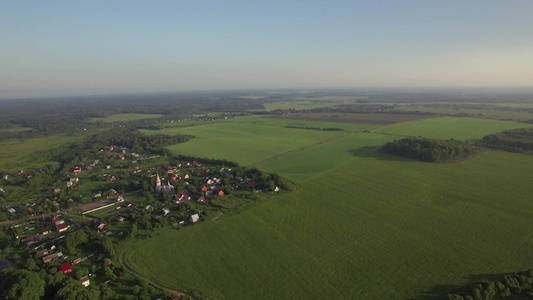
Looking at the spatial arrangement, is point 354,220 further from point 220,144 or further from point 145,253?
point 220,144

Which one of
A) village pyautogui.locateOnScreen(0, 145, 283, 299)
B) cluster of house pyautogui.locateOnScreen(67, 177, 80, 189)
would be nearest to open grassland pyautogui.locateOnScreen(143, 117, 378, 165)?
village pyautogui.locateOnScreen(0, 145, 283, 299)

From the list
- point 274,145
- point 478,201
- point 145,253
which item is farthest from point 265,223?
point 274,145

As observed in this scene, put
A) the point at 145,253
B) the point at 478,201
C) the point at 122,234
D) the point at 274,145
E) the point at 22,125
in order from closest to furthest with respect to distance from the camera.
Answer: the point at 145,253 → the point at 122,234 → the point at 478,201 → the point at 274,145 → the point at 22,125

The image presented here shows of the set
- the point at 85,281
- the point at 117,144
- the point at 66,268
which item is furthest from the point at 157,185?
the point at 117,144

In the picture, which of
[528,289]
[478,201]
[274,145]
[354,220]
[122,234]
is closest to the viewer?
[528,289]

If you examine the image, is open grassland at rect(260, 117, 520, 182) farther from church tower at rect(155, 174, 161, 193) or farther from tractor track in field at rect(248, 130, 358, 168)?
church tower at rect(155, 174, 161, 193)

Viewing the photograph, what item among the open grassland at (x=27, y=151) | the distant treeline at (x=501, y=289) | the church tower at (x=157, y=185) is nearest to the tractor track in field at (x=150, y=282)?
the church tower at (x=157, y=185)

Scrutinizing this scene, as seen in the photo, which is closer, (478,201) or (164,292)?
(164,292)
